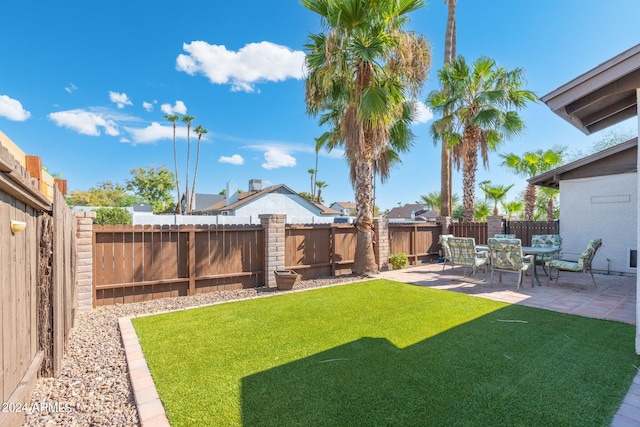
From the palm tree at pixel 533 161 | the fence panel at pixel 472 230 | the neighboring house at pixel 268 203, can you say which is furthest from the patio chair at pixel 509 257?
the neighboring house at pixel 268 203

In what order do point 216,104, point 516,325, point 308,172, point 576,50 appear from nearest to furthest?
point 516,325 < point 576,50 < point 216,104 < point 308,172

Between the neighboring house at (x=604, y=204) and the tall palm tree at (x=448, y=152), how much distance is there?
3.48 metres

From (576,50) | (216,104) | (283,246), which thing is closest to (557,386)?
(283,246)

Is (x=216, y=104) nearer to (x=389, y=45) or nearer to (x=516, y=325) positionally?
(x=389, y=45)

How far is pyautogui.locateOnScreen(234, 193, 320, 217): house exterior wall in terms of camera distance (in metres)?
24.7

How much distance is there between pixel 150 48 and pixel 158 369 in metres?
15.2

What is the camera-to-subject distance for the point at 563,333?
419cm

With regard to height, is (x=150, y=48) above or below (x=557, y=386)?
above

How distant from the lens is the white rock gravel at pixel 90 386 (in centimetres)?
245

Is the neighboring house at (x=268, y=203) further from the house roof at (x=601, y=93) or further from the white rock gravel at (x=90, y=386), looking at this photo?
the house roof at (x=601, y=93)

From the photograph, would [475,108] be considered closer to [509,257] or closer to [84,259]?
[509,257]

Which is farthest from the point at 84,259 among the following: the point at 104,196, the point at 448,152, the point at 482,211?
the point at 104,196

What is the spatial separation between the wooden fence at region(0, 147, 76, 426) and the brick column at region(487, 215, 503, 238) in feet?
39.7

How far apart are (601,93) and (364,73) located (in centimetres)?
520
